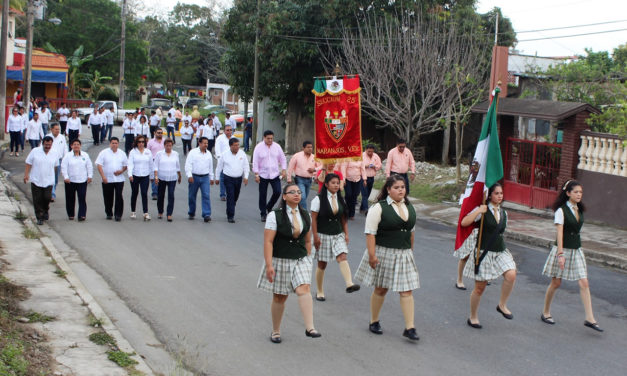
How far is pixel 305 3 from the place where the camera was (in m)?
27.5

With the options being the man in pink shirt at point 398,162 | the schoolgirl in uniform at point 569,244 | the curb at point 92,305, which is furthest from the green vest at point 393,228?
the man in pink shirt at point 398,162

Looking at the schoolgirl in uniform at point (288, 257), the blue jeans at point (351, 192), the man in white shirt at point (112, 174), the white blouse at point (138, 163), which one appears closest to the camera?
the schoolgirl in uniform at point (288, 257)

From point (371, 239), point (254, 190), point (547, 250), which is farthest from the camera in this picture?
point (254, 190)

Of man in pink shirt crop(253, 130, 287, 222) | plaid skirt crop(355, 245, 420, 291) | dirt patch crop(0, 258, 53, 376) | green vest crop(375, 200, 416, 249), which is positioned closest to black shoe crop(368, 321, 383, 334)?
plaid skirt crop(355, 245, 420, 291)

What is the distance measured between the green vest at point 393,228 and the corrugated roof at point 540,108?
947 centimetres

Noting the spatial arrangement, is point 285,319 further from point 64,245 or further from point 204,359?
point 64,245

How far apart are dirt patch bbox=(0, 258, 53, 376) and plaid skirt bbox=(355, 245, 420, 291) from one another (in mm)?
3181

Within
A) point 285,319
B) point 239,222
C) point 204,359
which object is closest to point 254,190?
point 239,222

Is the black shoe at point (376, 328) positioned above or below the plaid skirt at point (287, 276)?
below

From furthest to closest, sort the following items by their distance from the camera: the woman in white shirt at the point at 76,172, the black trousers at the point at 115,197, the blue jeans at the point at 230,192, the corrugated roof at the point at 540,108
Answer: the corrugated roof at the point at 540,108, the blue jeans at the point at 230,192, the black trousers at the point at 115,197, the woman in white shirt at the point at 76,172

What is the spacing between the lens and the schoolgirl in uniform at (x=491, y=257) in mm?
7906

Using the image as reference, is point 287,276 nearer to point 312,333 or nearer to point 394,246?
point 312,333

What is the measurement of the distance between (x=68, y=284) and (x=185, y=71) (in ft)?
231

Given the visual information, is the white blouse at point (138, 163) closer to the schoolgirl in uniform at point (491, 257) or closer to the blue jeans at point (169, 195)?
the blue jeans at point (169, 195)
